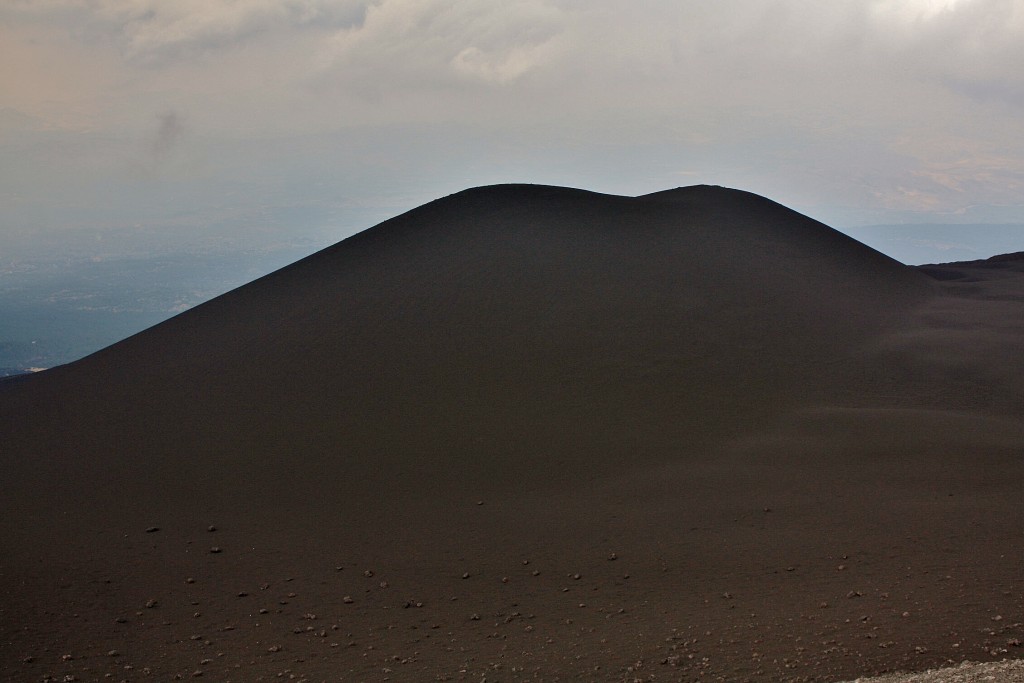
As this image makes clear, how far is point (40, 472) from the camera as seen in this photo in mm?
17422

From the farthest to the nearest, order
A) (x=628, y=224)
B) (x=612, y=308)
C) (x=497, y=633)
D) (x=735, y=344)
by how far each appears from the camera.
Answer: (x=628, y=224), (x=612, y=308), (x=735, y=344), (x=497, y=633)

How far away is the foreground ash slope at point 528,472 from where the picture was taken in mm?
10294

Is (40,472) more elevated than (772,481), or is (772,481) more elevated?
(40,472)

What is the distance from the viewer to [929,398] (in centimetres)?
2078

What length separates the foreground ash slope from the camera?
10294mm

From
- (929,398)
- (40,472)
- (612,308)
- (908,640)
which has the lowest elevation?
(908,640)

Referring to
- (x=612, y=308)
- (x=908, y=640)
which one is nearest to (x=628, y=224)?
(x=612, y=308)

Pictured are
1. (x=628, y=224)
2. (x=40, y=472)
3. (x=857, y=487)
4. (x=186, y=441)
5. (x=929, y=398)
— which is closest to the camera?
(x=857, y=487)

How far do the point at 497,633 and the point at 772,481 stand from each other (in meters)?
7.26

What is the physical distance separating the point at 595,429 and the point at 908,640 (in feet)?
34.2

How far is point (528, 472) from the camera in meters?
17.0

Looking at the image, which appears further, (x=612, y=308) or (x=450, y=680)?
(x=612, y=308)

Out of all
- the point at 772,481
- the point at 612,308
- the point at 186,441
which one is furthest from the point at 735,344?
the point at 186,441

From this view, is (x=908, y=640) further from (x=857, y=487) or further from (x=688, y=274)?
(x=688, y=274)
